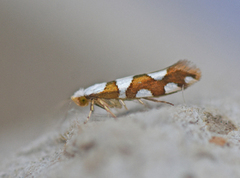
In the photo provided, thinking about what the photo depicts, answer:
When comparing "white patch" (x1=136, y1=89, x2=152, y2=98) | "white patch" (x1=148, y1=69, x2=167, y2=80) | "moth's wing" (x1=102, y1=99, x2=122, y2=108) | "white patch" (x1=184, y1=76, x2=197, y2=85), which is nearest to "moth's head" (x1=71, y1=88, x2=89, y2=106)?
"moth's wing" (x1=102, y1=99, x2=122, y2=108)

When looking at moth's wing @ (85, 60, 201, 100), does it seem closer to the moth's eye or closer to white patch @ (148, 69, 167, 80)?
white patch @ (148, 69, 167, 80)

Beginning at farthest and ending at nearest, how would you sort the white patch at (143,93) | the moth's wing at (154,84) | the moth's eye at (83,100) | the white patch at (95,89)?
the moth's eye at (83,100)
the white patch at (95,89)
the white patch at (143,93)
the moth's wing at (154,84)

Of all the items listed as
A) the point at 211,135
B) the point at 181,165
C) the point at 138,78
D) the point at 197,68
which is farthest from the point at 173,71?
the point at 181,165

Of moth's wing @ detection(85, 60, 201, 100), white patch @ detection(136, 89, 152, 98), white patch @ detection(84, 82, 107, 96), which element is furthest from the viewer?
white patch @ detection(84, 82, 107, 96)

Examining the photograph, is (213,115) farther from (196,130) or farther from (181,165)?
(181,165)

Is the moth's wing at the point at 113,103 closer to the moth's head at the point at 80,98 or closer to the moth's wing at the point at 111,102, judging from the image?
the moth's wing at the point at 111,102

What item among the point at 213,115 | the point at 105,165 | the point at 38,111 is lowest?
the point at 38,111

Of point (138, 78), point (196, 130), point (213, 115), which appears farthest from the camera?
point (138, 78)

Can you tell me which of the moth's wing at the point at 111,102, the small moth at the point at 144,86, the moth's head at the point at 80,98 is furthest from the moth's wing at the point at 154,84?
the moth's head at the point at 80,98

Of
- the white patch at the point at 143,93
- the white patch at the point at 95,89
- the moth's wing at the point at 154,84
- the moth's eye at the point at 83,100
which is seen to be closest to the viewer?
the moth's wing at the point at 154,84
